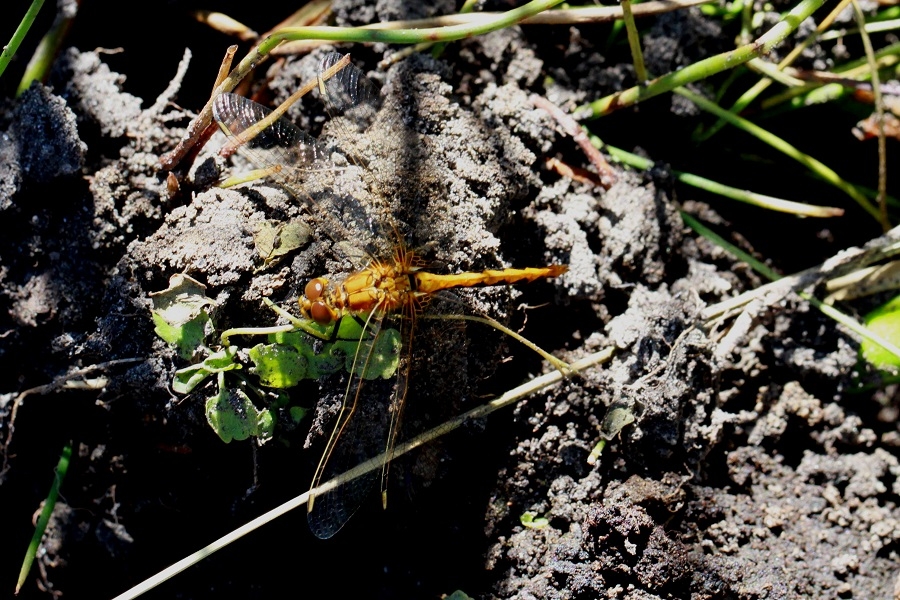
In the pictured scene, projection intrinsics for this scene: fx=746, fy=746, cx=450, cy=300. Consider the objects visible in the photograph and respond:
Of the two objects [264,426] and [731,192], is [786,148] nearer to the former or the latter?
[731,192]

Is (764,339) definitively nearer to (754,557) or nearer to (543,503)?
(754,557)

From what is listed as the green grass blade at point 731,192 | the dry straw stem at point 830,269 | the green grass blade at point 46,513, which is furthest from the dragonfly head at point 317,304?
the dry straw stem at point 830,269

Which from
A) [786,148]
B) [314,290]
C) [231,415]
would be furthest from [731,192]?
[231,415]

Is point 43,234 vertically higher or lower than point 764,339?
higher

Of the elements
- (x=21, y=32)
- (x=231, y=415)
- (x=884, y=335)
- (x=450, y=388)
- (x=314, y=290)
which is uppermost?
(x=21, y=32)

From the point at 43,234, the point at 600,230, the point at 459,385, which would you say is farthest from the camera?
the point at 600,230

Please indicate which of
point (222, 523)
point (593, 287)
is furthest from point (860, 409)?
point (222, 523)

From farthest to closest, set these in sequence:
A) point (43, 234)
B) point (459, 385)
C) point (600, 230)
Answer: point (600, 230) → point (43, 234) → point (459, 385)
